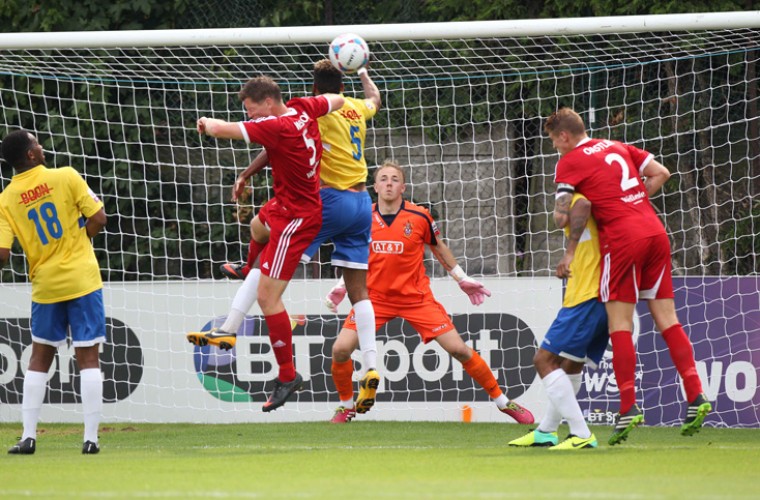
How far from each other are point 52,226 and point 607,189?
12.2 feet

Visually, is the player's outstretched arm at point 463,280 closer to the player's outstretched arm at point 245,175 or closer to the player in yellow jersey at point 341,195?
the player in yellow jersey at point 341,195

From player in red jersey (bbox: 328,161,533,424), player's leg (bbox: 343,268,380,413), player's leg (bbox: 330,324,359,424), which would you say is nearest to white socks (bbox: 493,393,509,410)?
player in red jersey (bbox: 328,161,533,424)

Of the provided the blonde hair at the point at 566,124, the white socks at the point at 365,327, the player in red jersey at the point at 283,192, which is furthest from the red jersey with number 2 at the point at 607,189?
the white socks at the point at 365,327

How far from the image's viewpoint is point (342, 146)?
28.3 feet

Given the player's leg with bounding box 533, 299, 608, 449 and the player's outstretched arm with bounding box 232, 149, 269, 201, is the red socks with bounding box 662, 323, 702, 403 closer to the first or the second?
the player's leg with bounding box 533, 299, 608, 449

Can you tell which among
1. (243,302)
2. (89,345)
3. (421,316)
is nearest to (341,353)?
(421,316)

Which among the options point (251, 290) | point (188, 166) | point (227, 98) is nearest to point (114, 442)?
point (251, 290)

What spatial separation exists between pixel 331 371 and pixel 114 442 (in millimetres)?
2330

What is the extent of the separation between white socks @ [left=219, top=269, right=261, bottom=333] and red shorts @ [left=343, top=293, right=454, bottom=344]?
1.77 m

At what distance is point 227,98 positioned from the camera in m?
12.2

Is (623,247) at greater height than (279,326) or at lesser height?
greater

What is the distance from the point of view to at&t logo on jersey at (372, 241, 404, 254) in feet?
34.4

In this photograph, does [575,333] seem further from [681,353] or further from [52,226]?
[52,226]

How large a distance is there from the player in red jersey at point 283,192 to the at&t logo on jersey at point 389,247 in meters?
2.07
